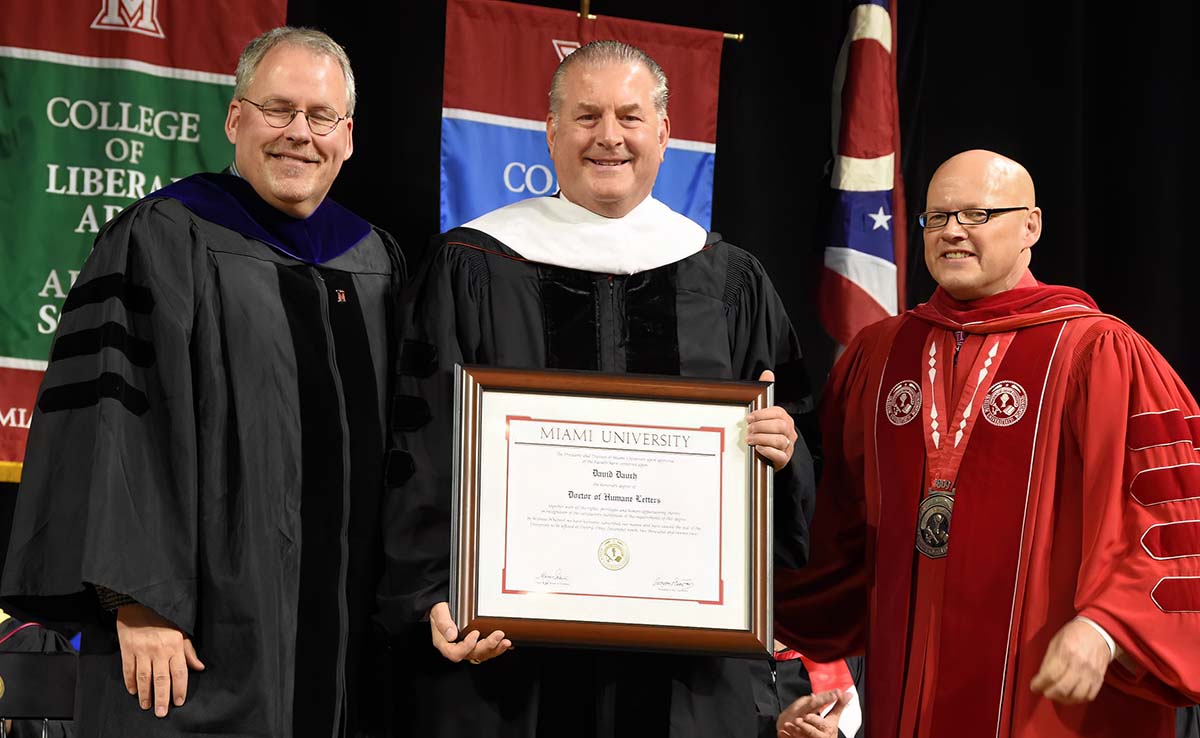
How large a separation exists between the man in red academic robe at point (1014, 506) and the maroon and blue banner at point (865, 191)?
172cm

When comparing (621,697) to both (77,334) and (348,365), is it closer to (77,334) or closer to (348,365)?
(348,365)

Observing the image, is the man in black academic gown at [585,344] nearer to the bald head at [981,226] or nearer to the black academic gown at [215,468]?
the black academic gown at [215,468]

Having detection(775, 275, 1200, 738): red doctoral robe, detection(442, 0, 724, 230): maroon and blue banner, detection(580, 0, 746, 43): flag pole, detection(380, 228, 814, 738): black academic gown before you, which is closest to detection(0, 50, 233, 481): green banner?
detection(442, 0, 724, 230): maroon and blue banner

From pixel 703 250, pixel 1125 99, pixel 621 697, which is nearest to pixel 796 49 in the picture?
pixel 1125 99

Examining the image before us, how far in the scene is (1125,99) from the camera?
5.96 metres

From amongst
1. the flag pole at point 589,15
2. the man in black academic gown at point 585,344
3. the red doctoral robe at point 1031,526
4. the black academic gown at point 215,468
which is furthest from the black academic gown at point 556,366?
the flag pole at point 589,15

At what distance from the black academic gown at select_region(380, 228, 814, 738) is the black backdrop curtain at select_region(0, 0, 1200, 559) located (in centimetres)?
243

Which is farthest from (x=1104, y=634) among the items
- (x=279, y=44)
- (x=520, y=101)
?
(x=520, y=101)

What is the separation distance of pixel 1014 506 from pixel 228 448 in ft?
5.94

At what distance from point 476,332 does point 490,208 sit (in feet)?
6.85

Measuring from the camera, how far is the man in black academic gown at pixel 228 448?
9.00 feet
